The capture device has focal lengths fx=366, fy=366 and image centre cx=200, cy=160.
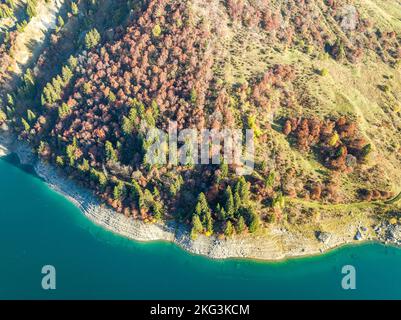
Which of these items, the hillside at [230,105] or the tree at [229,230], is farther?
the hillside at [230,105]

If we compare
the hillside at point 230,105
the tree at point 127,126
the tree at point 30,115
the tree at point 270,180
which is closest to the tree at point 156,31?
the hillside at point 230,105

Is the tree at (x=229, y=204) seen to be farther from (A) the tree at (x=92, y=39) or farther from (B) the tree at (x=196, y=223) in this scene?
(A) the tree at (x=92, y=39)


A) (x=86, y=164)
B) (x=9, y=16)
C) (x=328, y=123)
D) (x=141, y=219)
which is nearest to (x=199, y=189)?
(x=141, y=219)

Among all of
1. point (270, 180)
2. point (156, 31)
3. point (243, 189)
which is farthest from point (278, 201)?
point (156, 31)

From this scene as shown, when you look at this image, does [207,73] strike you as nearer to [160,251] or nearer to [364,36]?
[160,251]

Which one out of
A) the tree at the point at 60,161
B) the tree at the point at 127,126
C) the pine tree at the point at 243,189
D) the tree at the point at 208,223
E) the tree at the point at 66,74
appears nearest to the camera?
the tree at the point at 208,223

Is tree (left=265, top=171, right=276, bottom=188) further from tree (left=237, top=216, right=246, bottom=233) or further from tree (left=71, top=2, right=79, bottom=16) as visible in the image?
tree (left=71, top=2, right=79, bottom=16)

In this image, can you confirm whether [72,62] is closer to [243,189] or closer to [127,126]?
[127,126]
